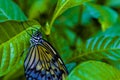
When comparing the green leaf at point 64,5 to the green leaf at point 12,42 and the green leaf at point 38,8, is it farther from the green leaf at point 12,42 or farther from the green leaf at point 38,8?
the green leaf at point 38,8

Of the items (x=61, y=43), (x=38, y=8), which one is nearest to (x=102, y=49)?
(x=61, y=43)

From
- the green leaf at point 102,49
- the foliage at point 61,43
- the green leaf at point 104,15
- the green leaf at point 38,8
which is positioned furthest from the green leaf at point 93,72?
the green leaf at point 38,8

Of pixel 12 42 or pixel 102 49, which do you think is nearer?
pixel 12 42

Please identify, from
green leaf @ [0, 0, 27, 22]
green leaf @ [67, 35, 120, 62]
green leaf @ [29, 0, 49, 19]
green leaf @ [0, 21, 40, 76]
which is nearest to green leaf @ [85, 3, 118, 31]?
green leaf @ [67, 35, 120, 62]

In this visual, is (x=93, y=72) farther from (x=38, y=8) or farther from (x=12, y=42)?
(x=38, y=8)

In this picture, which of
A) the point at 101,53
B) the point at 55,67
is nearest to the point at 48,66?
the point at 55,67

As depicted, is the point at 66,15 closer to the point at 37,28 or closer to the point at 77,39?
the point at 77,39
